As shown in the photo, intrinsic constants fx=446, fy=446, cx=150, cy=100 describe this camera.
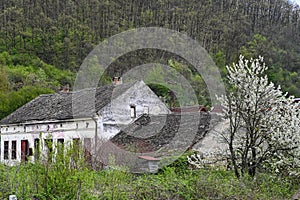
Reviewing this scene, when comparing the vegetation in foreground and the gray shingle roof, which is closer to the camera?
the vegetation in foreground

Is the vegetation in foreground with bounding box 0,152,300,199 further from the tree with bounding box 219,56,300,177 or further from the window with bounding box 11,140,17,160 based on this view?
the window with bounding box 11,140,17,160

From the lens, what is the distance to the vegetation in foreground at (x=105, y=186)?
10.7 m

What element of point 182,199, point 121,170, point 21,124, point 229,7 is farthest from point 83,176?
point 229,7

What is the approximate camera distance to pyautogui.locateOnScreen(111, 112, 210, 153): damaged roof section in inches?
865

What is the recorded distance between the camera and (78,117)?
2503cm

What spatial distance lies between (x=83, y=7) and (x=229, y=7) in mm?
26930

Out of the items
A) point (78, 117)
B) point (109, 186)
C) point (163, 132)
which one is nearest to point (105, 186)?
point (109, 186)

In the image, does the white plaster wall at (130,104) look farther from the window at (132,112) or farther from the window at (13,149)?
the window at (13,149)

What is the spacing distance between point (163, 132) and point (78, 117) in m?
4.92

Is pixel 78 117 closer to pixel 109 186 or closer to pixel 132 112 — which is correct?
pixel 132 112

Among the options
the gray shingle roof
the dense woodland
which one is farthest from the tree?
the dense woodland

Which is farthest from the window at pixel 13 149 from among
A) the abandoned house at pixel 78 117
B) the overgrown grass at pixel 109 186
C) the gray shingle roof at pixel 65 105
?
the overgrown grass at pixel 109 186

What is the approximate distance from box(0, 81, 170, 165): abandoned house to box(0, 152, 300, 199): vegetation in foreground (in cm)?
1072

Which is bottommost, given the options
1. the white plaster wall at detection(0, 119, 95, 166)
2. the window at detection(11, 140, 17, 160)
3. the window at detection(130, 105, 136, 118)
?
the window at detection(11, 140, 17, 160)
